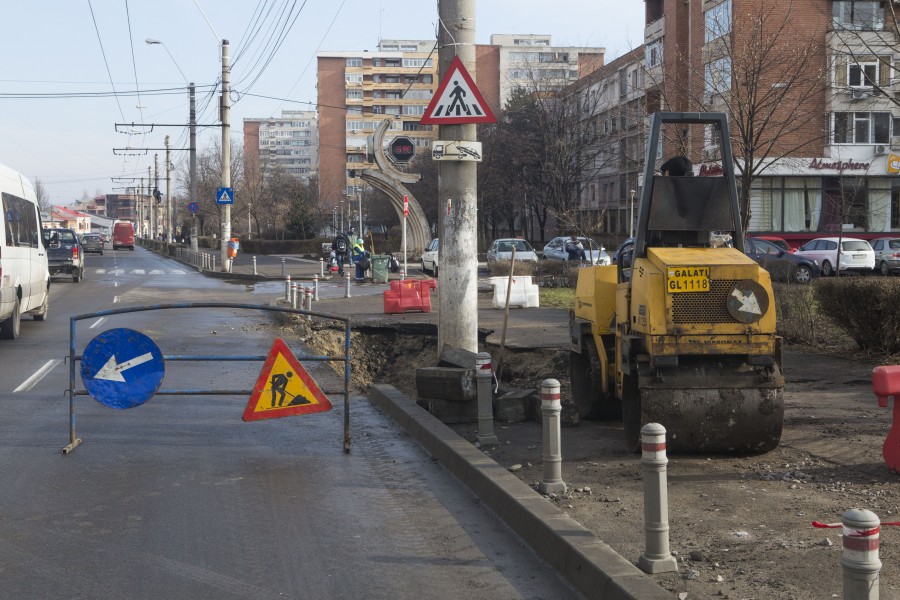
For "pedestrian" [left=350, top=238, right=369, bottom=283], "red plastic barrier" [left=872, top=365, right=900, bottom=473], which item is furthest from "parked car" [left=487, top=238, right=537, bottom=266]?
"red plastic barrier" [left=872, top=365, right=900, bottom=473]

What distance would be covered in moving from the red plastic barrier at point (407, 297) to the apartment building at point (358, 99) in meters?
106

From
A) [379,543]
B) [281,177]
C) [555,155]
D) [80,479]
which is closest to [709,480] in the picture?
[379,543]

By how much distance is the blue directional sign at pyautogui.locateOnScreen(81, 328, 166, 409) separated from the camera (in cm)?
879

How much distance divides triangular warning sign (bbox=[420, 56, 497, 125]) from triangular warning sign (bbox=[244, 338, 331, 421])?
10.4 feet

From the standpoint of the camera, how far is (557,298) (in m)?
26.1

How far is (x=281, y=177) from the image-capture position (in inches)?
4331

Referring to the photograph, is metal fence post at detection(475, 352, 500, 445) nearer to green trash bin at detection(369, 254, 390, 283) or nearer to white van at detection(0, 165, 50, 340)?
white van at detection(0, 165, 50, 340)

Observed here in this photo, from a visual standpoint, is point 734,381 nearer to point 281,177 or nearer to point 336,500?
point 336,500

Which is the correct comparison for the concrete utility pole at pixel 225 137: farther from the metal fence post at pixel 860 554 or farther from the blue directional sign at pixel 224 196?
the metal fence post at pixel 860 554

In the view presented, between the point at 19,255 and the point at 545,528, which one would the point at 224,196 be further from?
the point at 545,528

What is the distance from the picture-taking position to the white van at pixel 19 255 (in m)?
16.8

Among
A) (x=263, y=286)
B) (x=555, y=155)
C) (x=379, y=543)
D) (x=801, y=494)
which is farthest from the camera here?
(x=555, y=155)

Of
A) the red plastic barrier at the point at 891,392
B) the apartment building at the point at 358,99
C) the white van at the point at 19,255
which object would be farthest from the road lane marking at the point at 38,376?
the apartment building at the point at 358,99

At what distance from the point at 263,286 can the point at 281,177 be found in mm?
76248
